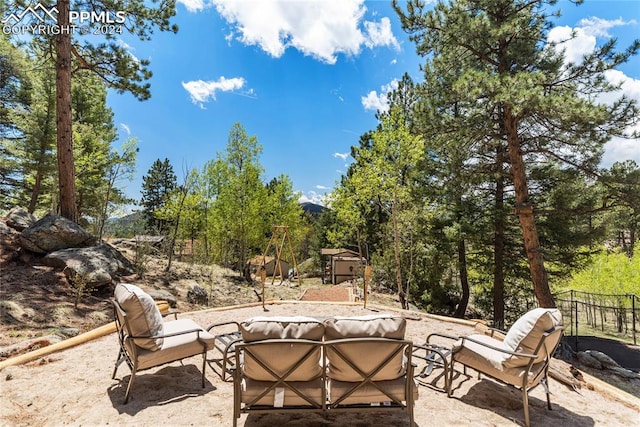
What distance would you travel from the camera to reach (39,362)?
10.7 feet

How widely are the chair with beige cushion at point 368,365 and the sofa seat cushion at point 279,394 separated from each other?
0.41 ft

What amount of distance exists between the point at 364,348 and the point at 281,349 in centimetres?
59

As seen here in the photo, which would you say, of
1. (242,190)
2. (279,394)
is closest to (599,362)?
(279,394)

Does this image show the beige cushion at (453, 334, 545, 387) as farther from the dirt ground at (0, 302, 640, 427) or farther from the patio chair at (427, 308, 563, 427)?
the dirt ground at (0, 302, 640, 427)

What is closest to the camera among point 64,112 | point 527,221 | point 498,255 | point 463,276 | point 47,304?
point 47,304

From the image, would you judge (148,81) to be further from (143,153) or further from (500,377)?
(500,377)

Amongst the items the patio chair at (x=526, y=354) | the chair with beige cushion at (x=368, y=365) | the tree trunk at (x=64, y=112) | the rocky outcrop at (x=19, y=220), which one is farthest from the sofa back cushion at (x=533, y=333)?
the rocky outcrop at (x=19, y=220)

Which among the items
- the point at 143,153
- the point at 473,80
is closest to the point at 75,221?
the point at 143,153

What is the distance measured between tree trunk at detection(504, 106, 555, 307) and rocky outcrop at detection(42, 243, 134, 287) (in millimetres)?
9680

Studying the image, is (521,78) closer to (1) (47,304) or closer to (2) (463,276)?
(2) (463,276)

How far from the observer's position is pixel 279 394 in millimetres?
2168

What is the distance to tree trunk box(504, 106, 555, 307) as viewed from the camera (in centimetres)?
754

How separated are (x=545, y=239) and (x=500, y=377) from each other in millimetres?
9107

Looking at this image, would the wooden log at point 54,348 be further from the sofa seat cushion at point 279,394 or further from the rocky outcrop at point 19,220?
the rocky outcrop at point 19,220
